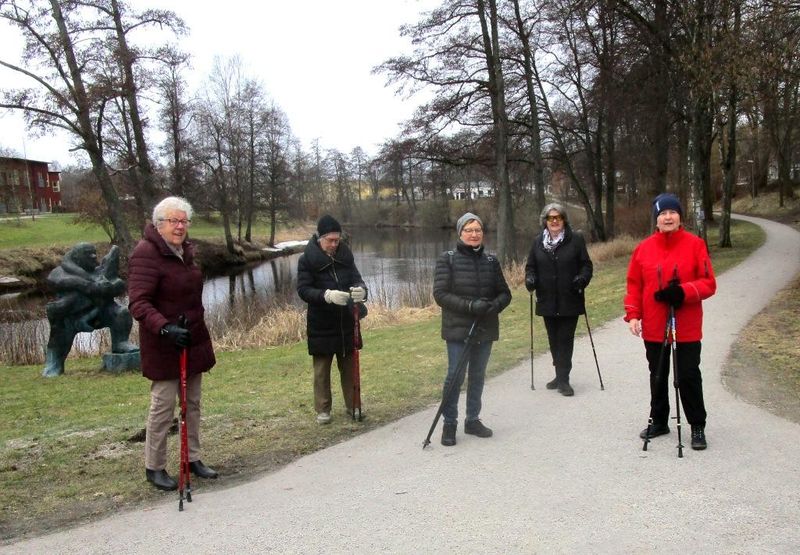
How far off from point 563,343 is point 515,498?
2874 mm

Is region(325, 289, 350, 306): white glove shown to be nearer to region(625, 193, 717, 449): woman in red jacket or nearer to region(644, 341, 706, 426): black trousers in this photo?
region(625, 193, 717, 449): woman in red jacket

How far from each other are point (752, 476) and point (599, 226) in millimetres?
26722

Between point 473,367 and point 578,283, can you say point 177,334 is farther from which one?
point 578,283

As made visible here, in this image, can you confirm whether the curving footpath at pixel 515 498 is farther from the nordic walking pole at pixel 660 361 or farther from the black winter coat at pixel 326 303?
the black winter coat at pixel 326 303

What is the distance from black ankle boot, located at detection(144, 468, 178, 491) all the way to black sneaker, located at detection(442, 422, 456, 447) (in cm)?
207

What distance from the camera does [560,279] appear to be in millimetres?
6609

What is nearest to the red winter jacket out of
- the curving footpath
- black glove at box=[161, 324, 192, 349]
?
the curving footpath

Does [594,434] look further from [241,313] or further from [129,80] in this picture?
[129,80]

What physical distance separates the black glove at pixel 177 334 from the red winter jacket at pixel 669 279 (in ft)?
10.8

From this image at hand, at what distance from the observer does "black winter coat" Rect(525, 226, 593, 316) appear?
259 inches

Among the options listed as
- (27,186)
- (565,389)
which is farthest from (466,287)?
(27,186)

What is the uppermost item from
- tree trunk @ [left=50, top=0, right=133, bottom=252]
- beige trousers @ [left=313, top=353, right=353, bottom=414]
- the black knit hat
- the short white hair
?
tree trunk @ [left=50, top=0, right=133, bottom=252]

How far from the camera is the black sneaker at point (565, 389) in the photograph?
256 inches

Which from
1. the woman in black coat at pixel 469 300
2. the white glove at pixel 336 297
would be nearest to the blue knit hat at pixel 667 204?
the woman in black coat at pixel 469 300
